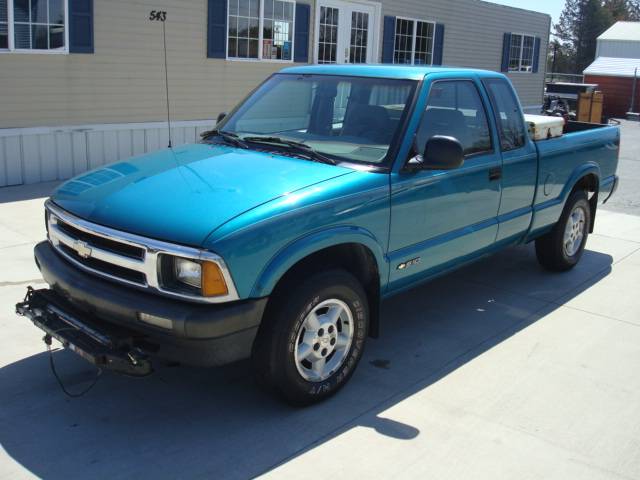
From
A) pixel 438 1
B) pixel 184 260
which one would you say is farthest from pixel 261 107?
pixel 438 1

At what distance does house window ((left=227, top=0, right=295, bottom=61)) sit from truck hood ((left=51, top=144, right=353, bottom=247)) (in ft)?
28.1

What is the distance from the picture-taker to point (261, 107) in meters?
5.16

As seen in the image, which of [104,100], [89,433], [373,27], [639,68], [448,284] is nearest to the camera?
[89,433]

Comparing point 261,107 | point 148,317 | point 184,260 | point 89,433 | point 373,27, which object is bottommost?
point 89,433

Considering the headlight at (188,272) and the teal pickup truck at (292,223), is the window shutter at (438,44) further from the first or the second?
the headlight at (188,272)

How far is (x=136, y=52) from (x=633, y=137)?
50.9ft

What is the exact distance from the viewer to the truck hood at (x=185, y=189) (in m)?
3.48

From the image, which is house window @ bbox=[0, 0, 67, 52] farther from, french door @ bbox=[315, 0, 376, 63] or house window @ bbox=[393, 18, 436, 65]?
house window @ bbox=[393, 18, 436, 65]

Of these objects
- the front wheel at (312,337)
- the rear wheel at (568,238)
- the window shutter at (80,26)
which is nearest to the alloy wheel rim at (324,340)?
the front wheel at (312,337)

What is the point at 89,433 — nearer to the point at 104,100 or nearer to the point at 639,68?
the point at 104,100

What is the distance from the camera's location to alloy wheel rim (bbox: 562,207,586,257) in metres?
6.57

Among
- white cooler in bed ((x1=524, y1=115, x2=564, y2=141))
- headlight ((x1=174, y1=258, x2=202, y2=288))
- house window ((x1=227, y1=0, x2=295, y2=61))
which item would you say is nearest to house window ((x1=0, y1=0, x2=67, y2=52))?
house window ((x1=227, y1=0, x2=295, y2=61))

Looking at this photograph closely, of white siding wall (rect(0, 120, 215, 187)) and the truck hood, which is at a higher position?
the truck hood

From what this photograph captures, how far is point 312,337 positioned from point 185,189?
1063 millimetres
